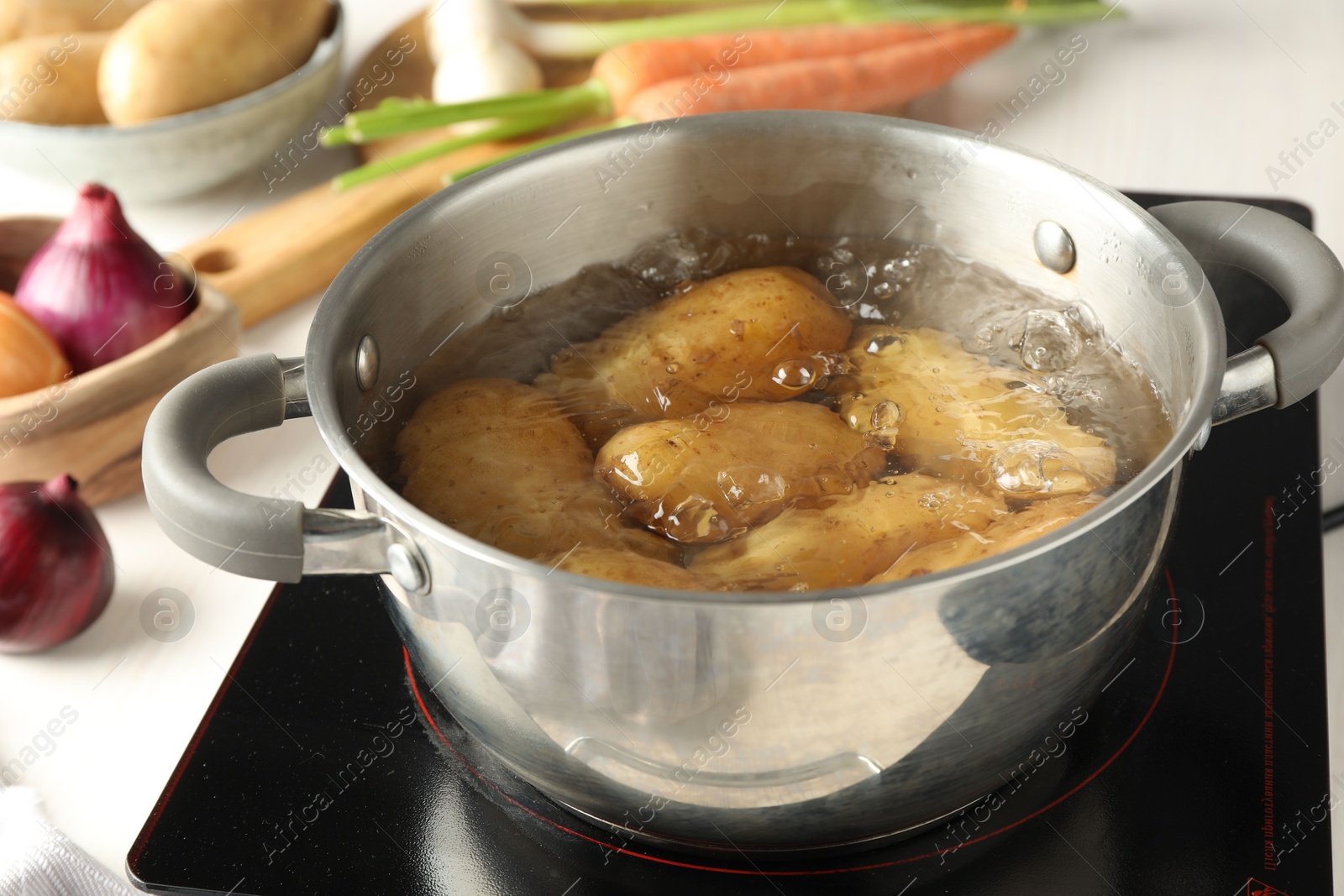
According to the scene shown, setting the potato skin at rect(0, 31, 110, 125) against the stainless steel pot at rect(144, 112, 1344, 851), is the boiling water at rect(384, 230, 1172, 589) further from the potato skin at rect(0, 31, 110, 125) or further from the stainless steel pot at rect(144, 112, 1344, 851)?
the potato skin at rect(0, 31, 110, 125)

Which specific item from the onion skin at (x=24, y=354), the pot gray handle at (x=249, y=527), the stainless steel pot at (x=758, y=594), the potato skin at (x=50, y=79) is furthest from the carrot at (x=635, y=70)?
the pot gray handle at (x=249, y=527)

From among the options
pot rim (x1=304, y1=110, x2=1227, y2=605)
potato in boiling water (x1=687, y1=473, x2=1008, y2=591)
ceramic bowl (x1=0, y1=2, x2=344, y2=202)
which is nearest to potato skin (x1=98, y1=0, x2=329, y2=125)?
ceramic bowl (x1=0, y1=2, x2=344, y2=202)

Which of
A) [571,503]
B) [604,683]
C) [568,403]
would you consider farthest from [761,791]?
[568,403]

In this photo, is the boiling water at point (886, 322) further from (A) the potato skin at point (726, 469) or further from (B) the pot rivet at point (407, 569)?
(B) the pot rivet at point (407, 569)

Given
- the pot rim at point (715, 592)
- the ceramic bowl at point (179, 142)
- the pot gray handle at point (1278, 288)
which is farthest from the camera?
the ceramic bowl at point (179, 142)

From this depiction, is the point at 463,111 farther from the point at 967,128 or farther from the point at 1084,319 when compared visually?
the point at 1084,319

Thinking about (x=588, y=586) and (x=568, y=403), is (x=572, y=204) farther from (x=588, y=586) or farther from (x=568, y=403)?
(x=588, y=586)
